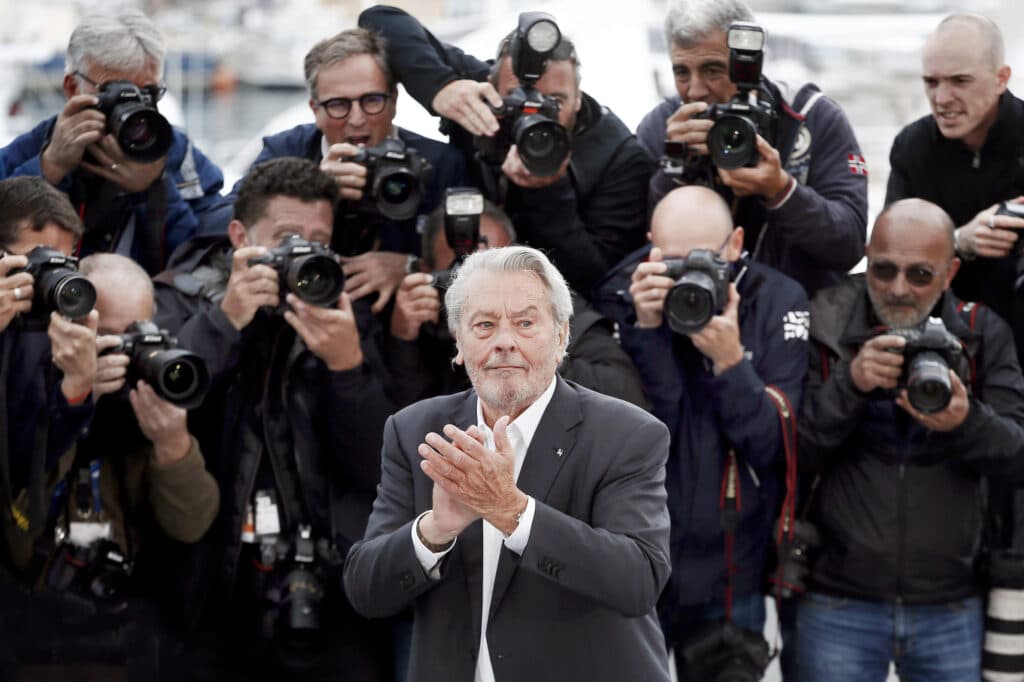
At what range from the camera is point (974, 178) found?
5.27 metres

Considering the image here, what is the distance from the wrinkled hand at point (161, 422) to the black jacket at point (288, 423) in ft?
0.53

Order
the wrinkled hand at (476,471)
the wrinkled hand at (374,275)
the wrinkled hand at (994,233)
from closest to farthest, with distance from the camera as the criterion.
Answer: the wrinkled hand at (476,471)
the wrinkled hand at (374,275)
the wrinkled hand at (994,233)

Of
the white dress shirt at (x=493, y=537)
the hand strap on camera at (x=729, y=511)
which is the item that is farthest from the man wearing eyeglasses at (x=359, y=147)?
the white dress shirt at (x=493, y=537)

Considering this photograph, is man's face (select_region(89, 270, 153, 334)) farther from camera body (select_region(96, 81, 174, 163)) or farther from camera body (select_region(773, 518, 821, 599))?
camera body (select_region(773, 518, 821, 599))

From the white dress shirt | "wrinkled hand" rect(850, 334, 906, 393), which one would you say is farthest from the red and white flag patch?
the white dress shirt

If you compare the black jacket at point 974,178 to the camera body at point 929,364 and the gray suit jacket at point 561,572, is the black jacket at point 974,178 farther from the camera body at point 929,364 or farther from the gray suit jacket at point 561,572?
the gray suit jacket at point 561,572

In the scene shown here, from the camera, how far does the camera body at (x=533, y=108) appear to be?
4801 millimetres

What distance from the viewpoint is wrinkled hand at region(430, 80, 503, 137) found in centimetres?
490

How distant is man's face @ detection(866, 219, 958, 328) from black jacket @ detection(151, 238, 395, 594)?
1.33m

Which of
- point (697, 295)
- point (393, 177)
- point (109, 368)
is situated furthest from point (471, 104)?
point (109, 368)

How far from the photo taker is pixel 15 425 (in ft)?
14.9

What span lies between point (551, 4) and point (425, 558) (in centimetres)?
918

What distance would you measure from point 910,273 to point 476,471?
190cm

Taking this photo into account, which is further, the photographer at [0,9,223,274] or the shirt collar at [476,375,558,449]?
the photographer at [0,9,223,274]
